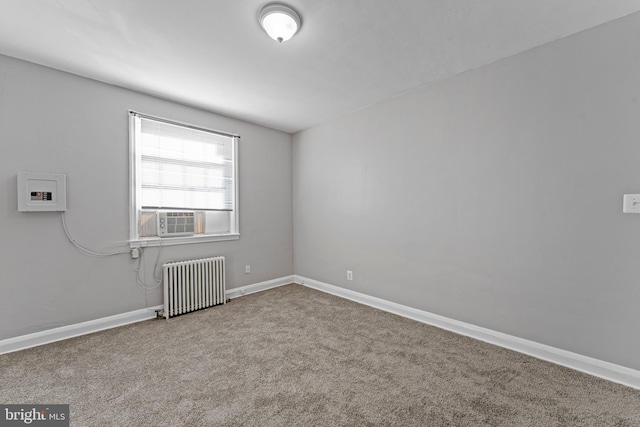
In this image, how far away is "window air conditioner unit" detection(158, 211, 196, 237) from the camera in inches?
126

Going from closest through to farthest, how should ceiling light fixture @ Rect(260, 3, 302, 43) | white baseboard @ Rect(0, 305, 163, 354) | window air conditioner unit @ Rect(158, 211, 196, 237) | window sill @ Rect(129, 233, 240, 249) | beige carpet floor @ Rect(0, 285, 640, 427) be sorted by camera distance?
beige carpet floor @ Rect(0, 285, 640, 427) → ceiling light fixture @ Rect(260, 3, 302, 43) → white baseboard @ Rect(0, 305, 163, 354) → window sill @ Rect(129, 233, 240, 249) → window air conditioner unit @ Rect(158, 211, 196, 237)

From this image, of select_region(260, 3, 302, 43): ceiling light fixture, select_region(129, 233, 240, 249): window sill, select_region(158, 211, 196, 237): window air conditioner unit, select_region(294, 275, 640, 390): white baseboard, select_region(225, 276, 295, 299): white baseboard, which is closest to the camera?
select_region(260, 3, 302, 43): ceiling light fixture

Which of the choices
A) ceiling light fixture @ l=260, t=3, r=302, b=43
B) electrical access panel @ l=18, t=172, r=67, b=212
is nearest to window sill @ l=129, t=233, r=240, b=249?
electrical access panel @ l=18, t=172, r=67, b=212

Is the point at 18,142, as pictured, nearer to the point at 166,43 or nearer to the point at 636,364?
the point at 166,43

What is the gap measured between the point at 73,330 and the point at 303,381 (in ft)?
7.87

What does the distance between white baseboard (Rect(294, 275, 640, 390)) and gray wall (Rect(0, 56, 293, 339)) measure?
2.69 m

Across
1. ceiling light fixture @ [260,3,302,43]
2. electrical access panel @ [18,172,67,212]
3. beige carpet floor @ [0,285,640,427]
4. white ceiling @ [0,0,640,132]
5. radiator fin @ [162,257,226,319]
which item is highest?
white ceiling @ [0,0,640,132]

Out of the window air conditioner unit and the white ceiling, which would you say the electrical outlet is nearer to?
the white ceiling

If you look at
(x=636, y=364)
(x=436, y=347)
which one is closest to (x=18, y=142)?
(x=436, y=347)

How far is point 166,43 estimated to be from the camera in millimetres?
2162

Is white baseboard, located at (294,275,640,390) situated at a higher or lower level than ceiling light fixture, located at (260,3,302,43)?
lower

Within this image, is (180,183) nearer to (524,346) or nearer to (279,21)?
(279,21)

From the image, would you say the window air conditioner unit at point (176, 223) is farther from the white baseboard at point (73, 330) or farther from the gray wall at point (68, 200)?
the white baseboard at point (73, 330)

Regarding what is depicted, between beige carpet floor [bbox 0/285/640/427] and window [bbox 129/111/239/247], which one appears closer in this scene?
beige carpet floor [bbox 0/285/640/427]
